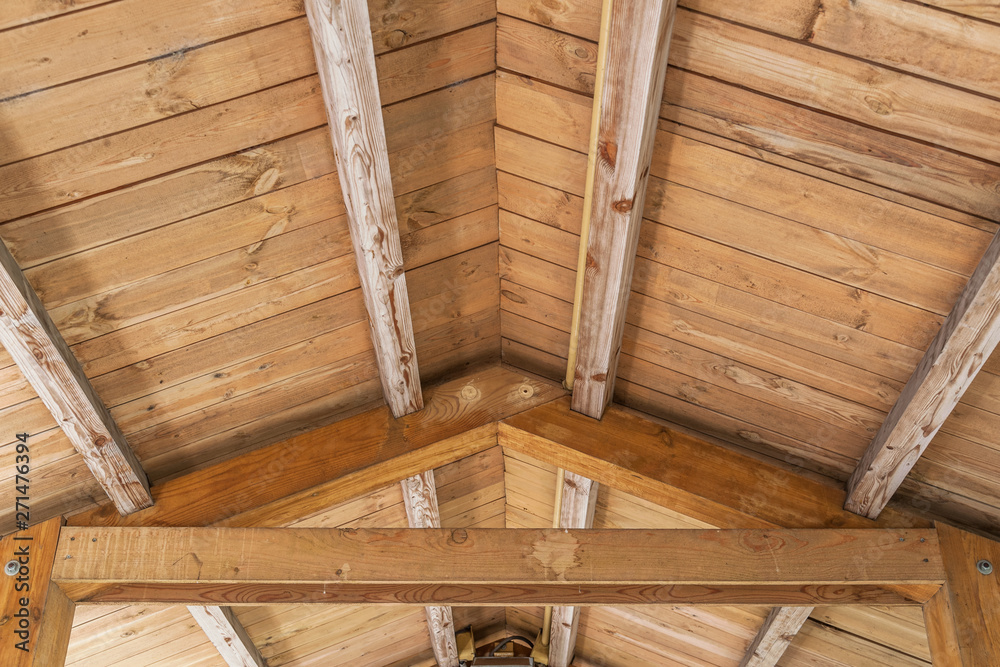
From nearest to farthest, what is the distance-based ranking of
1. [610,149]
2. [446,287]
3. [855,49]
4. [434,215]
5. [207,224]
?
[855,49] → [610,149] → [207,224] → [434,215] → [446,287]

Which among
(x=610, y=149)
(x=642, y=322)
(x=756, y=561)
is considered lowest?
(x=756, y=561)

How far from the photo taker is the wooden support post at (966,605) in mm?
2104

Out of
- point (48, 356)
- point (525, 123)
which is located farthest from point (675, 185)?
point (48, 356)

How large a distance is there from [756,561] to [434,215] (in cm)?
130

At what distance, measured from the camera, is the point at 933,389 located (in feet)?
6.37

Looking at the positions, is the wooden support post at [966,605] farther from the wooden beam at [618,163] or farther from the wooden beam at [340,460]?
the wooden beam at [340,460]

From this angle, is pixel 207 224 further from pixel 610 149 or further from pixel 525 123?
pixel 610 149

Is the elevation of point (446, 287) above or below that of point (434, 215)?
below

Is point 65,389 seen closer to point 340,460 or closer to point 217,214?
point 217,214

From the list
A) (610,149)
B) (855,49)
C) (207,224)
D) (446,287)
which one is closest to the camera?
(855,49)

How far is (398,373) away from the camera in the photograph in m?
2.41

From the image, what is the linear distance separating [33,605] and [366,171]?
1.45m

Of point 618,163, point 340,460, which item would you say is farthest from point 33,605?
Result: point 618,163

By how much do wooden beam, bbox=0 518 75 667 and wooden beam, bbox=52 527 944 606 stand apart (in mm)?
41
